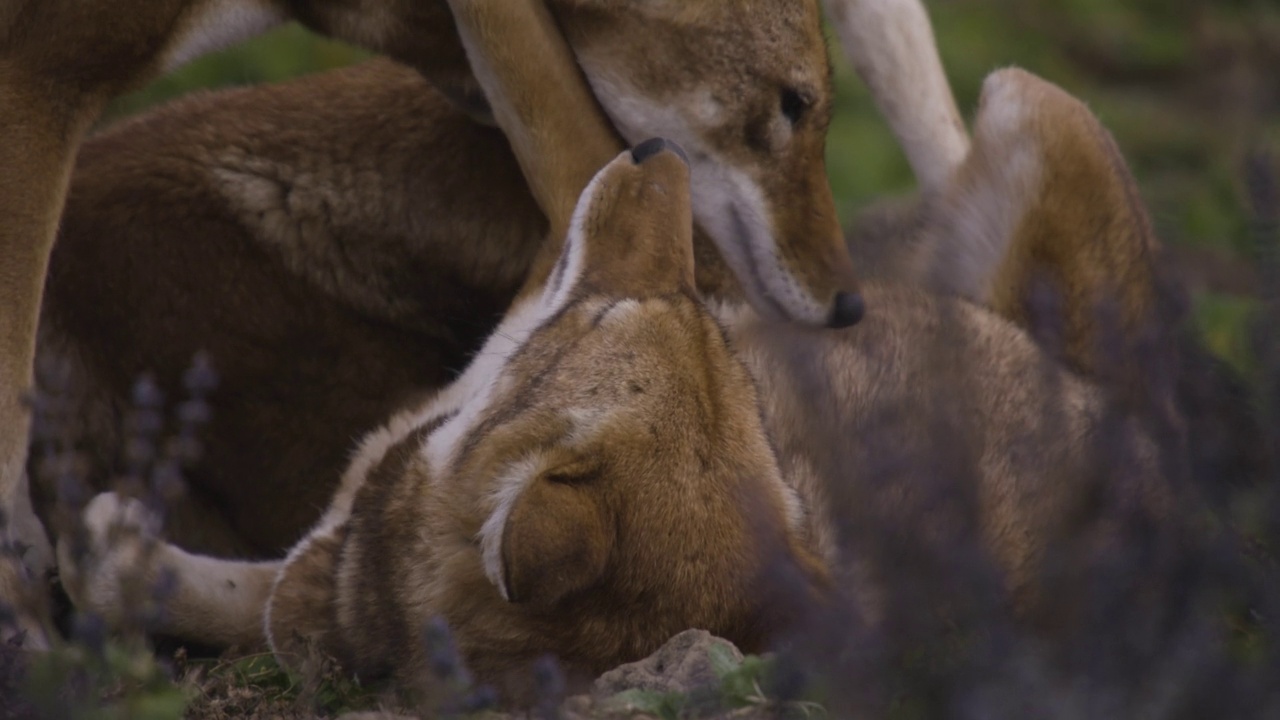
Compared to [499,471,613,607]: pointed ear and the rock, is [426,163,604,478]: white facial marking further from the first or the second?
the rock

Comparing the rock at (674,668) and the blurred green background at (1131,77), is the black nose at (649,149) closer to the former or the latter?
the rock at (674,668)

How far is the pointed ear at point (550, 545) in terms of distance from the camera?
2994mm

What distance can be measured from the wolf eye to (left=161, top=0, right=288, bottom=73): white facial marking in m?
1.38

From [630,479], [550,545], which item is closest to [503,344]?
[630,479]

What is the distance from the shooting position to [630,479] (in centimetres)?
326

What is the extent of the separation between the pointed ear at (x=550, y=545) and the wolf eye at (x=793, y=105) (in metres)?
1.70

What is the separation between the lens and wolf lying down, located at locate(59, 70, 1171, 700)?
3215 millimetres

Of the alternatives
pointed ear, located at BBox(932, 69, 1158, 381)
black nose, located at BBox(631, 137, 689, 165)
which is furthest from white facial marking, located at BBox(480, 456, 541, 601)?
pointed ear, located at BBox(932, 69, 1158, 381)

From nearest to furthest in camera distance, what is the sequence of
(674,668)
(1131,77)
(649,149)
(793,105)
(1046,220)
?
(674,668), (649,149), (793,105), (1046,220), (1131,77)

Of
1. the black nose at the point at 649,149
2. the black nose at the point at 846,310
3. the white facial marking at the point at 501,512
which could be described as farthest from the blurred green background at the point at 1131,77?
the white facial marking at the point at 501,512

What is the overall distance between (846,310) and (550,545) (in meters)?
1.79

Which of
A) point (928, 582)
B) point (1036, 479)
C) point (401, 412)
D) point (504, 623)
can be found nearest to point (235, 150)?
point (401, 412)

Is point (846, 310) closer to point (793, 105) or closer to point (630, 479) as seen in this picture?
point (793, 105)

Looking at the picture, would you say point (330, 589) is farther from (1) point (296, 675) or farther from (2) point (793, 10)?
(2) point (793, 10)
